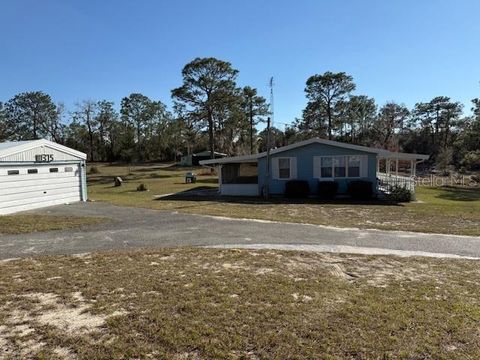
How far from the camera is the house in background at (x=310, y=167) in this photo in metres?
20.0

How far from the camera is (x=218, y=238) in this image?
9039mm

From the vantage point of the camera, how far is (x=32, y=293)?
4996mm

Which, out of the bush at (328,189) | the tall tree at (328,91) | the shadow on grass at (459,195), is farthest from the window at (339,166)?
the tall tree at (328,91)

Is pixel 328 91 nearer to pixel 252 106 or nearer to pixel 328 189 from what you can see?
pixel 252 106

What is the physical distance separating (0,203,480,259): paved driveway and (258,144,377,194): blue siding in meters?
9.84

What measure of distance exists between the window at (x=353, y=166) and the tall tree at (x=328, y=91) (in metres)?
31.5

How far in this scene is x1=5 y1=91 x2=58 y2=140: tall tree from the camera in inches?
2199

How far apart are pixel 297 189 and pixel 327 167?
2029 mm

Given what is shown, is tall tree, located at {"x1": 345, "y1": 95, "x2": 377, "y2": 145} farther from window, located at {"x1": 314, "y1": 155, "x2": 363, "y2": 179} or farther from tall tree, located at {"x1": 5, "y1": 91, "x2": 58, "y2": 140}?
tall tree, located at {"x1": 5, "y1": 91, "x2": 58, "y2": 140}

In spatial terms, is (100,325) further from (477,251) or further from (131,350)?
(477,251)

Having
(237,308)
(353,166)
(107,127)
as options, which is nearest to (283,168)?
(353,166)

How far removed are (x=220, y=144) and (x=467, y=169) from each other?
1263 inches

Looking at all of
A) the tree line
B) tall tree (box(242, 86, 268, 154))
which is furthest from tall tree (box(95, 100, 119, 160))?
tall tree (box(242, 86, 268, 154))

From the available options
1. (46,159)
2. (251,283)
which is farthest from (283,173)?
(251,283)
